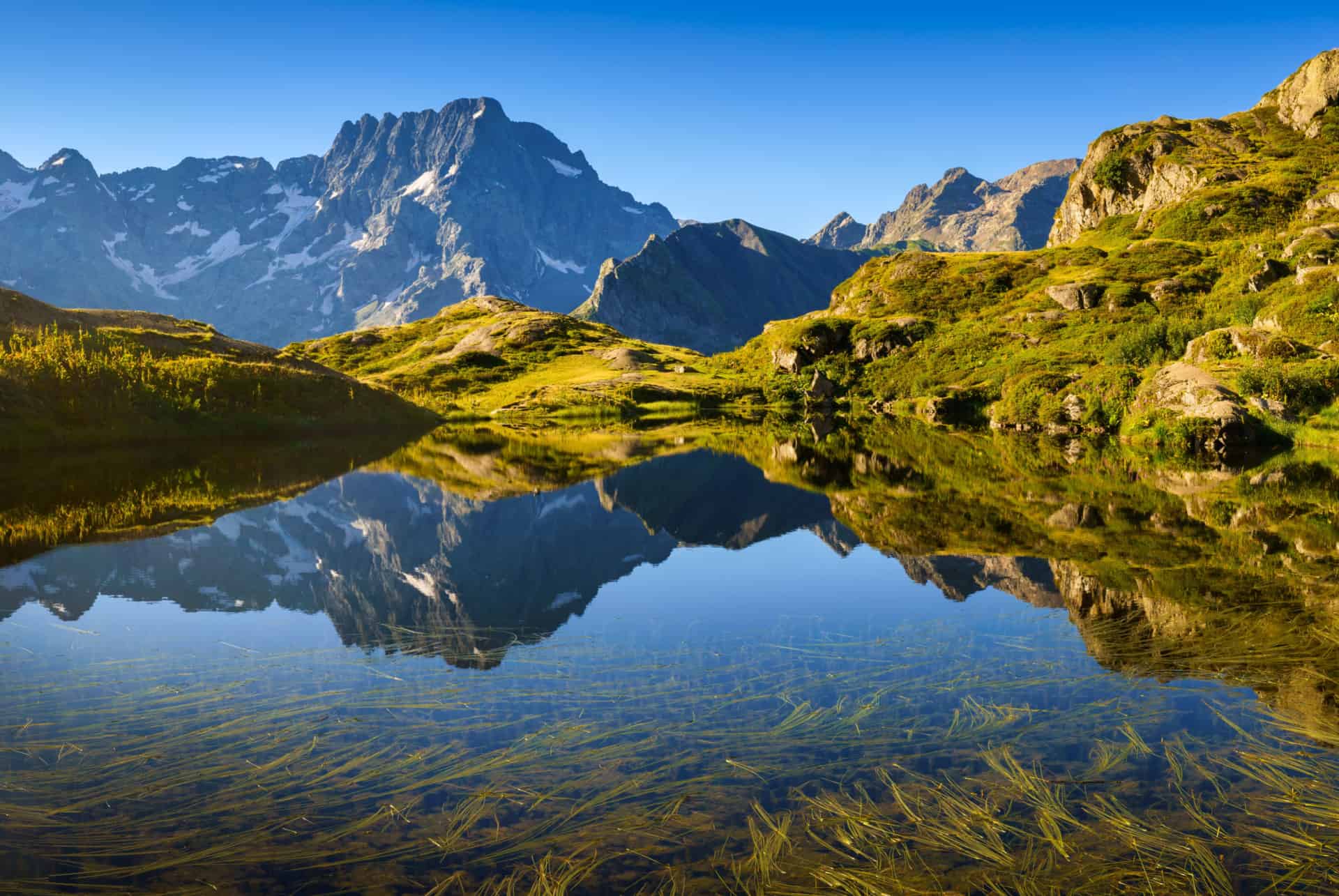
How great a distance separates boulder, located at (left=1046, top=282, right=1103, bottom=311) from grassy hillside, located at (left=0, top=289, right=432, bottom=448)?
133123mm

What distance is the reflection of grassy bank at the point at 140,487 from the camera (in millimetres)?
28391

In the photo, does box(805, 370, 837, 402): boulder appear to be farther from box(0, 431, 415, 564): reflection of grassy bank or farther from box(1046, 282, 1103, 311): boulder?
box(0, 431, 415, 564): reflection of grassy bank

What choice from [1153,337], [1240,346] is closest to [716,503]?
[1240,346]

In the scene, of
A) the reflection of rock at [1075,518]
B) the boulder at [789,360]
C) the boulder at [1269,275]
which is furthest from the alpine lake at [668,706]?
the boulder at [789,360]

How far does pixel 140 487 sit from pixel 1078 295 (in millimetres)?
162059

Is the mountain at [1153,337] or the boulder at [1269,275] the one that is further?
the boulder at [1269,275]

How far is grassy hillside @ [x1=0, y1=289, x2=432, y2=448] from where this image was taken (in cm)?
6294

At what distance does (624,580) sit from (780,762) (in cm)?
1312

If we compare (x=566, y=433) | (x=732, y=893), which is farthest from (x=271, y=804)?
(x=566, y=433)

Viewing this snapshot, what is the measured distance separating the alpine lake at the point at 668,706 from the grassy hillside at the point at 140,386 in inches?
1602

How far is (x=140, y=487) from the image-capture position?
3947cm

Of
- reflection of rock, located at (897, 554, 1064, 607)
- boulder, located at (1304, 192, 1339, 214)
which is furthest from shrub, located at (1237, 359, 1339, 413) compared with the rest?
boulder, located at (1304, 192, 1339, 214)

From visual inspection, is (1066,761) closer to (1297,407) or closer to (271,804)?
(271,804)

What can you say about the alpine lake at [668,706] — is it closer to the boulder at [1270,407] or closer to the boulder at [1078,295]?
the boulder at [1270,407]
